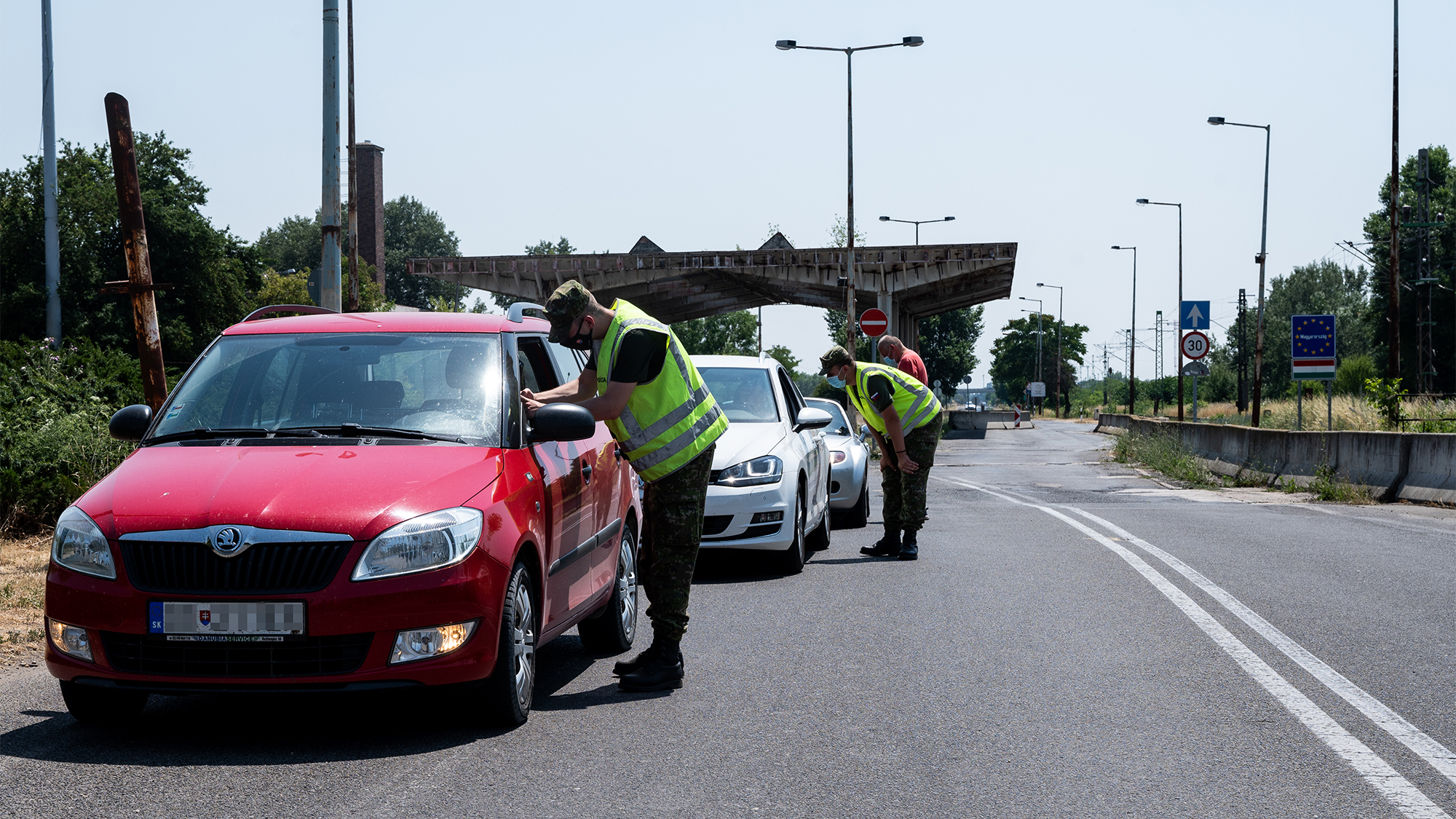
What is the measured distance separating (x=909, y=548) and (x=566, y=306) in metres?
5.89

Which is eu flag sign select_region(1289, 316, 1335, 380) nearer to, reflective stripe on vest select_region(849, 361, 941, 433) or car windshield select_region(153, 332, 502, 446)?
reflective stripe on vest select_region(849, 361, 941, 433)

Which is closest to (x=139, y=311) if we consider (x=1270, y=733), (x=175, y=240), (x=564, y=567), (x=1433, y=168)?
(x=564, y=567)

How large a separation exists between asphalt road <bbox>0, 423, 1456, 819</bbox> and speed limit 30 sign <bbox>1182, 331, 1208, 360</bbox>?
20.9 meters

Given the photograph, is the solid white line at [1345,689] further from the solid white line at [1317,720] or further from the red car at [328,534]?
the red car at [328,534]

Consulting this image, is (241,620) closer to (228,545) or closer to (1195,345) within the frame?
(228,545)

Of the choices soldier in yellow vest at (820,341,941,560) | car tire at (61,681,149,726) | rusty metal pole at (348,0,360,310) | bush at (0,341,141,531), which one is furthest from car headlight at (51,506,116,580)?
rusty metal pole at (348,0,360,310)

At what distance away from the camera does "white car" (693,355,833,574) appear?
10.1 m

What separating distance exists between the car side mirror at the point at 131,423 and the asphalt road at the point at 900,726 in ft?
3.64

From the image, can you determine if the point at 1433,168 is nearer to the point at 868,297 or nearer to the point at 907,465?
the point at 868,297

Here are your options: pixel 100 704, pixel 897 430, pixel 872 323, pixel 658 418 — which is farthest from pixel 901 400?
pixel 872 323

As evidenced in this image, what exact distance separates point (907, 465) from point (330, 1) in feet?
28.9

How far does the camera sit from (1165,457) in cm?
2616

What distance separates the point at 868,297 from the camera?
6181 cm

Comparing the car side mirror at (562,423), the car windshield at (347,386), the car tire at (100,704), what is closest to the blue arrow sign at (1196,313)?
the car windshield at (347,386)
